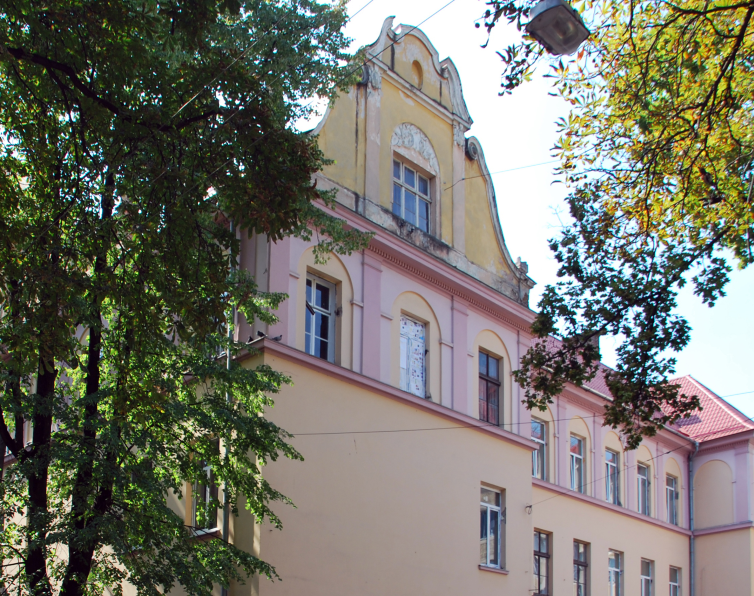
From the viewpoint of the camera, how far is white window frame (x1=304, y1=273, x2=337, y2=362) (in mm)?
16747

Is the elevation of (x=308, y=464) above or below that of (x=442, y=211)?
below

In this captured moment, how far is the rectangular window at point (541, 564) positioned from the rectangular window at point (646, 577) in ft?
17.7

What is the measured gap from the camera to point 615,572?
26.1 m

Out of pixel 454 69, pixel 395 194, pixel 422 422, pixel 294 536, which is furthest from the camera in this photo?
pixel 454 69

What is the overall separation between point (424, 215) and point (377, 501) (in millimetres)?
6391

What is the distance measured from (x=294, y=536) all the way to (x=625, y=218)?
7304 millimetres

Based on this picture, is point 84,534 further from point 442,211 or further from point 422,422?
point 442,211

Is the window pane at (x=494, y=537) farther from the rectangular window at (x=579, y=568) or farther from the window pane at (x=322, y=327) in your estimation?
the rectangular window at (x=579, y=568)

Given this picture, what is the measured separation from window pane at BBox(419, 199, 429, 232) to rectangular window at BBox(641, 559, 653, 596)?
1390 centimetres

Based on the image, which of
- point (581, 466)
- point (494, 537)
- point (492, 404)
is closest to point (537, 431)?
point (581, 466)

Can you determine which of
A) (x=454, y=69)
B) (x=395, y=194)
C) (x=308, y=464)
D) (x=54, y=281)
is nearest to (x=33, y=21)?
(x=54, y=281)

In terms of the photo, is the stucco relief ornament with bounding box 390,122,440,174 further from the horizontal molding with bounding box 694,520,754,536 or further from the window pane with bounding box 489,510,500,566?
the horizontal molding with bounding box 694,520,754,536

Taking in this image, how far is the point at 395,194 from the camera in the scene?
19.2m

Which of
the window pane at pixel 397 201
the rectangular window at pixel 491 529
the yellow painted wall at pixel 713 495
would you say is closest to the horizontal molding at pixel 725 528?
the yellow painted wall at pixel 713 495
